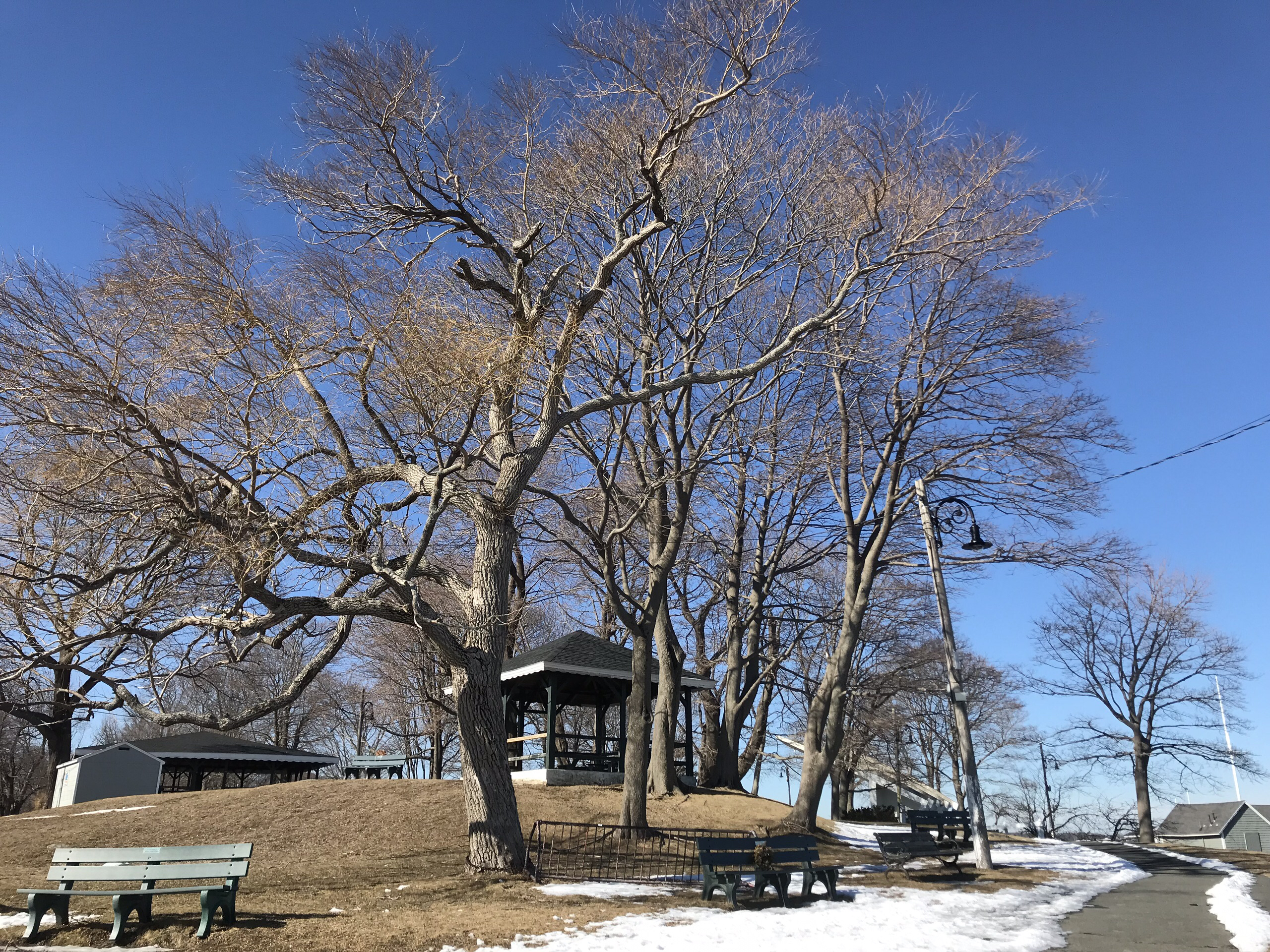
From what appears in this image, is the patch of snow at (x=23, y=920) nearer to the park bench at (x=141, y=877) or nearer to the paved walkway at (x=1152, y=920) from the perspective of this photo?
the park bench at (x=141, y=877)

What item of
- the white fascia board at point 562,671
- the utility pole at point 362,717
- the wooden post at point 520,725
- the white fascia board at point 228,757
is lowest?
the white fascia board at point 228,757

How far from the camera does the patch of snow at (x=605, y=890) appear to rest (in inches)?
393

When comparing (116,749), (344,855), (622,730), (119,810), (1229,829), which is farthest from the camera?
(1229,829)

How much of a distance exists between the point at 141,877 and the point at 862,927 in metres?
6.76

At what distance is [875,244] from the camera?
49.0 feet

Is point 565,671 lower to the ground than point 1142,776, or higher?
higher

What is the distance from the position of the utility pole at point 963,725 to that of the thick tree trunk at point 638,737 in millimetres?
5022

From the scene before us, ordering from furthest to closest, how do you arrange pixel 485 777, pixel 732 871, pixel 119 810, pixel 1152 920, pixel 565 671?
pixel 565 671 < pixel 119 810 < pixel 485 777 < pixel 732 871 < pixel 1152 920

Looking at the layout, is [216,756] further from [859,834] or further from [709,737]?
[859,834]

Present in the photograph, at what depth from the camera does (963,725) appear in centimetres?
1409

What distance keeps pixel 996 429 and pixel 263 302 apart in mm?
14219

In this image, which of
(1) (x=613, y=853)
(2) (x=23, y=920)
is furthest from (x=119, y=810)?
(1) (x=613, y=853)

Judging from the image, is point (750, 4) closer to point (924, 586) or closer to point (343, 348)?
point (343, 348)

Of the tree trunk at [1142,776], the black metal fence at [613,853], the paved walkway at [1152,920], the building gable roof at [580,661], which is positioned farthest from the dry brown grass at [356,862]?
the tree trunk at [1142,776]
